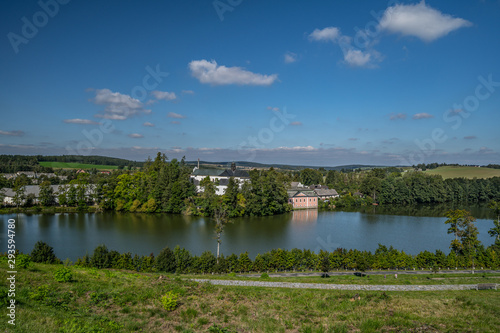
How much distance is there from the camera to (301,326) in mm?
7754

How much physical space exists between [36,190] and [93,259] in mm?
42596

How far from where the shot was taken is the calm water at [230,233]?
82.8 ft

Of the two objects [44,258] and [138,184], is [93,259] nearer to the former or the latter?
[44,258]

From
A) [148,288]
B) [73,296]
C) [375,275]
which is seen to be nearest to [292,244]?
[375,275]

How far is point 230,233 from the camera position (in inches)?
1229

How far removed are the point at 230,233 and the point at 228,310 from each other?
2284 cm

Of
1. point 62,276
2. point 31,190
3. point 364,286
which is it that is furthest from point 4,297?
point 31,190

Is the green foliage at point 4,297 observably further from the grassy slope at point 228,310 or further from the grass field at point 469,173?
the grass field at point 469,173

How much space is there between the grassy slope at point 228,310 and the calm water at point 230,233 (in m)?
13.5

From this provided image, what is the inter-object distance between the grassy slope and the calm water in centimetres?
1352

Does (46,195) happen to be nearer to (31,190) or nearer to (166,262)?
(31,190)

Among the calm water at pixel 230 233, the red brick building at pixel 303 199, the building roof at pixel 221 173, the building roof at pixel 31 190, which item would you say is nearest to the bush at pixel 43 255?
the calm water at pixel 230 233

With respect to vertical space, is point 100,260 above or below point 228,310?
below

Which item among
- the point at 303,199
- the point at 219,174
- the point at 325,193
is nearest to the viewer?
the point at 303,199
